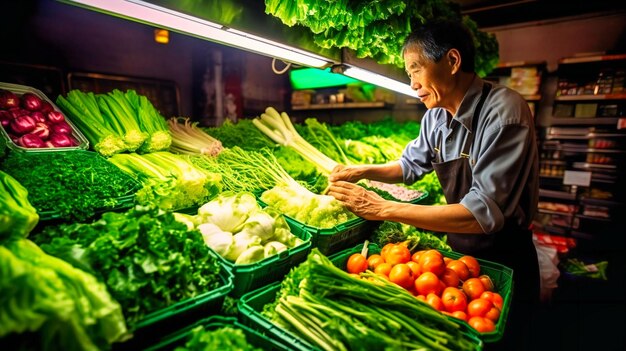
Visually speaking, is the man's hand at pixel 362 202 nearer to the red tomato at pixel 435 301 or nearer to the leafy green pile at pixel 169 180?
the red tomato at pixel 435 301

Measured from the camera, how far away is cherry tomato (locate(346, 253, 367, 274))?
6.55 feet

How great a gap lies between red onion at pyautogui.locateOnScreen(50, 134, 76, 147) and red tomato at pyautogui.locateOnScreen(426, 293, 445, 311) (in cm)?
272

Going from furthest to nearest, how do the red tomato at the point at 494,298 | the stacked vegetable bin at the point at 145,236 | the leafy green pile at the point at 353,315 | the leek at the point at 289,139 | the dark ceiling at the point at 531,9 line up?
the dark ceiling at the point at 531,9 → the leek at the point at 289,139 → the red tomato at the point at 494,298 → the leafy green pile at the point at 353,315 → the stacked vegetable bin at the point at 145,236

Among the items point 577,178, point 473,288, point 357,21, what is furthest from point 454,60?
point 577,178

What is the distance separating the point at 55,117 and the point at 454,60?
10.0ft

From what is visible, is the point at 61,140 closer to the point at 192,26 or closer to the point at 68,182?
the point at 68,182

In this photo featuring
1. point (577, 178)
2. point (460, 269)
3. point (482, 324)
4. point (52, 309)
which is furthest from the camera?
point (577, 178)

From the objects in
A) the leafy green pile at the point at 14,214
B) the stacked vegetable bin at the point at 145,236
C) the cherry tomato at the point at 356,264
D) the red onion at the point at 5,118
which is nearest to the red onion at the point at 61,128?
the stacked vegetable bin at the point at 145,236

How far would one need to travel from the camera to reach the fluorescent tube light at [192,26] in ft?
4.97

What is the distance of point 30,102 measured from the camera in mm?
2510

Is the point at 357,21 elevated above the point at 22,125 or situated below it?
above

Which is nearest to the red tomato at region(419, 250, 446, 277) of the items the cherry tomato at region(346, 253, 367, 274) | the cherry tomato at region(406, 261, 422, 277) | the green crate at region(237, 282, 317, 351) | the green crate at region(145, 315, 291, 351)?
the cherry tomato at region(406, 261, 422, 277)

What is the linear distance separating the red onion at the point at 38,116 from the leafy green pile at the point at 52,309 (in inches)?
72.2

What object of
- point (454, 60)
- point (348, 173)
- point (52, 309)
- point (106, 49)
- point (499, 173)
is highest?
point (106, 49)
